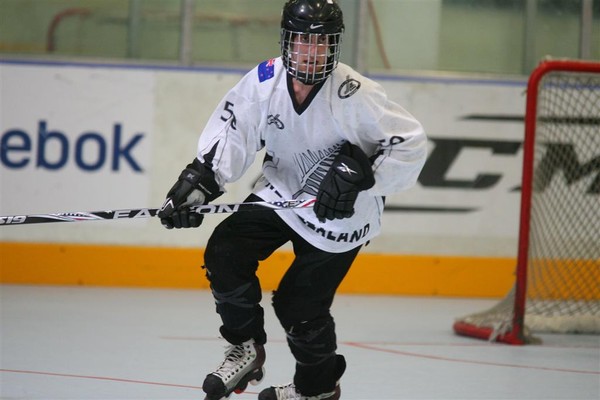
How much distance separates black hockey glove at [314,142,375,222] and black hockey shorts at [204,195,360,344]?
234mm

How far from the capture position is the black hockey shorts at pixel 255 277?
311cm

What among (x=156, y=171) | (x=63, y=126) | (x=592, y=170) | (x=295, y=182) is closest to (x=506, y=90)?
Answer: (x=592, y=170)

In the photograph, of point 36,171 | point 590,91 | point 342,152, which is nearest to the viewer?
point 342,152

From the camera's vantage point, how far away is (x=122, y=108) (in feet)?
19.7

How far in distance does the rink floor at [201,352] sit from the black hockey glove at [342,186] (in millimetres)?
866

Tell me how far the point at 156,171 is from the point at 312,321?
3043mm

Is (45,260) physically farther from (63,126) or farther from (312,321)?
(312,321)

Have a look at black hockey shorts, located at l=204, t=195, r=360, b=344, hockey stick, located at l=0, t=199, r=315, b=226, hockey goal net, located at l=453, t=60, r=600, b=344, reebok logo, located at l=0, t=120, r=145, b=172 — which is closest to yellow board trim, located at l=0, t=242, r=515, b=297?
reebok logo, located at l=0, t=120, r=145, b=172

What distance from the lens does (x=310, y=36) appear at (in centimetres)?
296

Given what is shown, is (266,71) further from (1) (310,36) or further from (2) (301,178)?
(2) (301,178)

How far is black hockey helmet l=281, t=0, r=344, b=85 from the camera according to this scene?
117 inches

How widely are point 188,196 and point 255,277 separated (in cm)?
33

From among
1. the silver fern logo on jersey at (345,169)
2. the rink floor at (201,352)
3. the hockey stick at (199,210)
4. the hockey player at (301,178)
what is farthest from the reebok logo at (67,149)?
the silver fern logo on jersey at (345,169)

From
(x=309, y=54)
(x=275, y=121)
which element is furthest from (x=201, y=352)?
(x=309, y=54)
